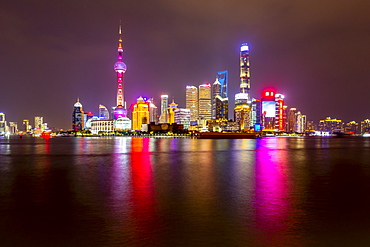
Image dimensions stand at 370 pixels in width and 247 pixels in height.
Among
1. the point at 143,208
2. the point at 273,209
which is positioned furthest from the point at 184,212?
the point at 273,209

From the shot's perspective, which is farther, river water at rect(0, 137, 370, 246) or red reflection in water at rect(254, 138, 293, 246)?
red reflection in water at rect(254, 138, 293, 246)

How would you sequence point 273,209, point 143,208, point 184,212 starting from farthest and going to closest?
point 143,208 → point 273,209 → point 184,212

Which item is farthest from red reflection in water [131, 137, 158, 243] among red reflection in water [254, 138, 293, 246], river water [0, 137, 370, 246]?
red reflection in water [254, 138, 293, 246]

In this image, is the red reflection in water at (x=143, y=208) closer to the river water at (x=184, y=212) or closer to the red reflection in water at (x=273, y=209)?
the river water at (x=184, y=212)

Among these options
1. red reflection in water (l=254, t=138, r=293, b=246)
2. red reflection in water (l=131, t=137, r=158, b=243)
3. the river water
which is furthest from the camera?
red reflection in water (l=131, t=137, r=158, b=243)

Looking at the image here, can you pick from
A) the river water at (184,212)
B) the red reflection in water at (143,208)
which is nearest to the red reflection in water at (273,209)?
the river water at (184,212)

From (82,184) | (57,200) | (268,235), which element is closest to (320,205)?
(268,235)

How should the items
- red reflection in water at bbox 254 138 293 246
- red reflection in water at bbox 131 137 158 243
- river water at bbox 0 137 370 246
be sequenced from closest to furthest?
river water at bbox 0 137 370 246
red reflection in water at bbox 254 138 293 246
red reflection in water at bbox 131 137 158 243

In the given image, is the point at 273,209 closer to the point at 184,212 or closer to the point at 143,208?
the point at 184,212

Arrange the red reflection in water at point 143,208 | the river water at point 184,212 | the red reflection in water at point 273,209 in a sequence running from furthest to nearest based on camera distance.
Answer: the red reflection in water at point 143,208
the red reflection in water at point 273,209
the river water at point 184,212

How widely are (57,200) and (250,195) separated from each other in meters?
11.3

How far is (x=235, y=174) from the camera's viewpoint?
28.0m

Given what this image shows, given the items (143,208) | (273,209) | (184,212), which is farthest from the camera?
(143,208)

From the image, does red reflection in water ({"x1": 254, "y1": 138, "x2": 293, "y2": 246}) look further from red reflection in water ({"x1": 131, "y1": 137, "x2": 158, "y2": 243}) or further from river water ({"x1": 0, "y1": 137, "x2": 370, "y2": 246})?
red reflection in water ({"x1": 131, "y1": 137, "x2": 158, "y2": 243})
